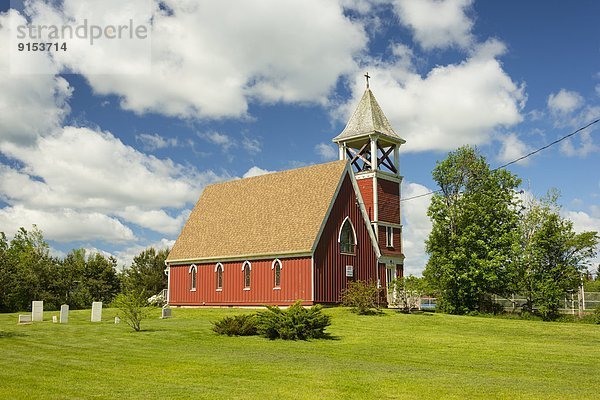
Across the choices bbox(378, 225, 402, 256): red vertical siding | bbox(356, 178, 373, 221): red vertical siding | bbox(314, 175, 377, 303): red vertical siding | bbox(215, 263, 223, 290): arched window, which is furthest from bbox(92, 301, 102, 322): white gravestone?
bbox(378, 225, 402, 256): red vertical siding

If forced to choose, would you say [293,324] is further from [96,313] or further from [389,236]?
[389,236]

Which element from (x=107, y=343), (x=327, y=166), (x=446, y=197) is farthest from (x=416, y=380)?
(x=446, y=197)

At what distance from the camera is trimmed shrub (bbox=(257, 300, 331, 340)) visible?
80.5 feet

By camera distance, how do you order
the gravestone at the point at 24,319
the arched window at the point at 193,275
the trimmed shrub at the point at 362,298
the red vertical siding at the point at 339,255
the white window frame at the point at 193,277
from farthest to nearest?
1. the arched window at the point at 193,275
2. the white window frame at the point at 193,277
3. the red vertical siding at the point at 339,255
4. the trimmed shrub at the point at 362,298
5. the gravestone at the point at 24,319

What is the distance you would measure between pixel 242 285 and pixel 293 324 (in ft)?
57.2

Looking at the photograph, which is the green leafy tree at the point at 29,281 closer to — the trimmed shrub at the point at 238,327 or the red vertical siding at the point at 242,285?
the red vertical siding at the point at 242,285

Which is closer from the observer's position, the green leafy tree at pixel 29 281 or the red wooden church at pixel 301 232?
the red wooden church at pixel 301 232

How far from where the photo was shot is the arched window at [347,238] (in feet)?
131

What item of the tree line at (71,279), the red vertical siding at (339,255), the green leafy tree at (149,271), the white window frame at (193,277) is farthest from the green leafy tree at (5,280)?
→ the red vertical siding at (339,255)

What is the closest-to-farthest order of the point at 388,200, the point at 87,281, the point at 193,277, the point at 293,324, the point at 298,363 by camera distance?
the point at 298,363
the point at 293,324
the point at 388,200
the point at 193,277
the point at 87,281

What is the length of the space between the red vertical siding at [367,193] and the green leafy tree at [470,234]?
558cm

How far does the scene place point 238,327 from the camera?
25906 mm

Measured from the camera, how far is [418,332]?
2841cm

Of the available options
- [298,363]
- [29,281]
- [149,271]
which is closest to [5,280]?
[29,281]
